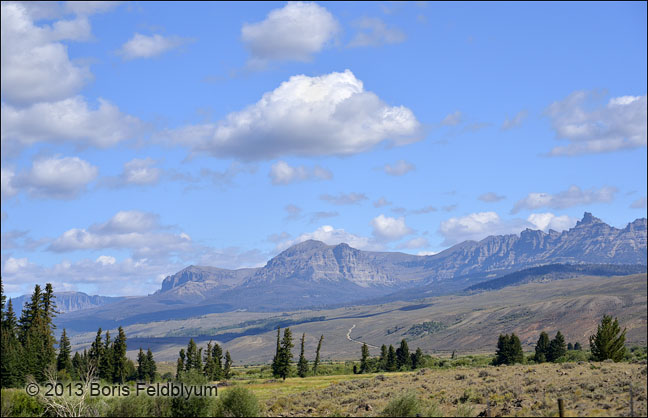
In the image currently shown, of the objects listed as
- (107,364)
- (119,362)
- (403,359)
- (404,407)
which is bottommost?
(403,359)

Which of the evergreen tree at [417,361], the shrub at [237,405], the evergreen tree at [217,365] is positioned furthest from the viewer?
the evergreen tree at [217,365]

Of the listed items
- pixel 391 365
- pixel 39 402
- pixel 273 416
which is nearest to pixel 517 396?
pixel 273 416

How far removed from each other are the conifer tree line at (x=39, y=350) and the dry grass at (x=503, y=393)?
1210 inches

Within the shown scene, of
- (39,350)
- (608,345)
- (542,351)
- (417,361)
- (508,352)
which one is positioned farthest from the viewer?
(417,361)

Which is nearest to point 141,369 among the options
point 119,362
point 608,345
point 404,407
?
point 119,362

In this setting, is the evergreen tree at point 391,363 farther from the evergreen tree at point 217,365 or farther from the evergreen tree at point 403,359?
the evergreen tree at point 217,365

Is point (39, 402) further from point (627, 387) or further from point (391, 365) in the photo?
point (391, 365)

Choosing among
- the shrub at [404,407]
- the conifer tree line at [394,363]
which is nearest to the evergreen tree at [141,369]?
the conifer tree line at [394,363]

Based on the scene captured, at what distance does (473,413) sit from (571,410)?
7.82m

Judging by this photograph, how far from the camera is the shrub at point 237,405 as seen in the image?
5306cm

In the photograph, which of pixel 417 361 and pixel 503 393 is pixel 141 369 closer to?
pixel 417 361

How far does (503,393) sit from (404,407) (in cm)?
1263

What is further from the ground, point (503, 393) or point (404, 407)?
point (404, 407)

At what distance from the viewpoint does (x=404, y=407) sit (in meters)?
49.7
